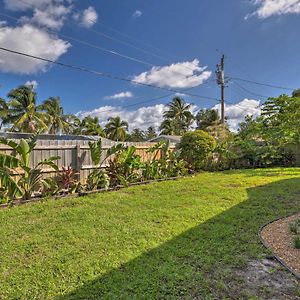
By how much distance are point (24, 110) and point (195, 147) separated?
21518 millimetres

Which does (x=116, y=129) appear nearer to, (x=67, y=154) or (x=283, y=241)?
(x=67, y=154)

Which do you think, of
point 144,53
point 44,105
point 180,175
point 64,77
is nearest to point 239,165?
point 180,175

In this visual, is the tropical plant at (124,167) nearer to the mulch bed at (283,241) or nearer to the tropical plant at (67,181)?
the tropical plant at (67,181)

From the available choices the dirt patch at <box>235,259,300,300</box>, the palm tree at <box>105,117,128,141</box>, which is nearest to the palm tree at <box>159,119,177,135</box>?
the palm tree at <box>105,117,128,141</box>

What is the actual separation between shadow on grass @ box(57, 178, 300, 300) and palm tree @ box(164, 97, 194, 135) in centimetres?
3520

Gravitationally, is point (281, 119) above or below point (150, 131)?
below

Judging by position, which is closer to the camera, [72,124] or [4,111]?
[4,111]

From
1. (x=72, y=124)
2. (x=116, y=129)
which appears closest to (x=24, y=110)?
(x=72, y=124)

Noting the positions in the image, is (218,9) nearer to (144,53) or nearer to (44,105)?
(144,53)

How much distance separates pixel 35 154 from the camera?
758cm

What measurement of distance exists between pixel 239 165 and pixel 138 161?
8.72 m

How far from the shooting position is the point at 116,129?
41688 millimetres

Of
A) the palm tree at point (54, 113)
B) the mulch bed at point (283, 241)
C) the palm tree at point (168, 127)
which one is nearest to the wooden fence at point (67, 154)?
the mulch bed at point (283, 241)

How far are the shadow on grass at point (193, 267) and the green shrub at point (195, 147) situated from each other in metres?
7.88
